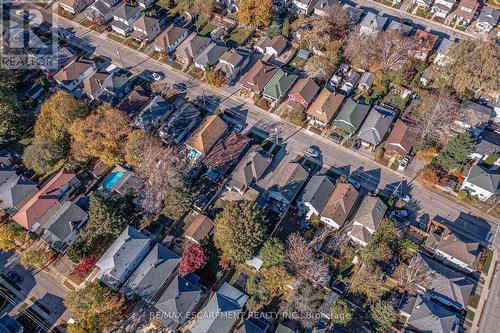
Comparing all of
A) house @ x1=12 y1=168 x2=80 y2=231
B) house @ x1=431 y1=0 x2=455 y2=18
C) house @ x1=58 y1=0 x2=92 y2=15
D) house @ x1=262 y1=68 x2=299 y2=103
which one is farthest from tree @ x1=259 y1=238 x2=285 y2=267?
house @ x1=58 y1=0 x2=92 y2=15

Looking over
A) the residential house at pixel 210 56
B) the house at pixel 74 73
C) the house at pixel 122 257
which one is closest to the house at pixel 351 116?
the residential house at pixel 210 56

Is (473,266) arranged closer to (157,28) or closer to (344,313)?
(344,313)

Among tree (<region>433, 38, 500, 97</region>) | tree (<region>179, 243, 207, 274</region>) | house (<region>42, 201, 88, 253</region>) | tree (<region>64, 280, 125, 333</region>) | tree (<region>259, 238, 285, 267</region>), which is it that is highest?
tree (<region>433, 38, 500, 97</region>)

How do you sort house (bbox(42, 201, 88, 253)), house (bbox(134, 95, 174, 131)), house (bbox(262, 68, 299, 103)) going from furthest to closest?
house (bbox(262, 68, 299, 103))
house (bbox(134, 95, 174, 131))
house (bbox(42, 201, 88, 253))

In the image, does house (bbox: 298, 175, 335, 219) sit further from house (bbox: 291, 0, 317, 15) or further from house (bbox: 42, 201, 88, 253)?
house (bbox: 291, 0, 317, 15)

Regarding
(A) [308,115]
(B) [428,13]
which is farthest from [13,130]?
(B) [428,13]

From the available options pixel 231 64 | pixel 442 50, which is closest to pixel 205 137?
pixel 231 64
